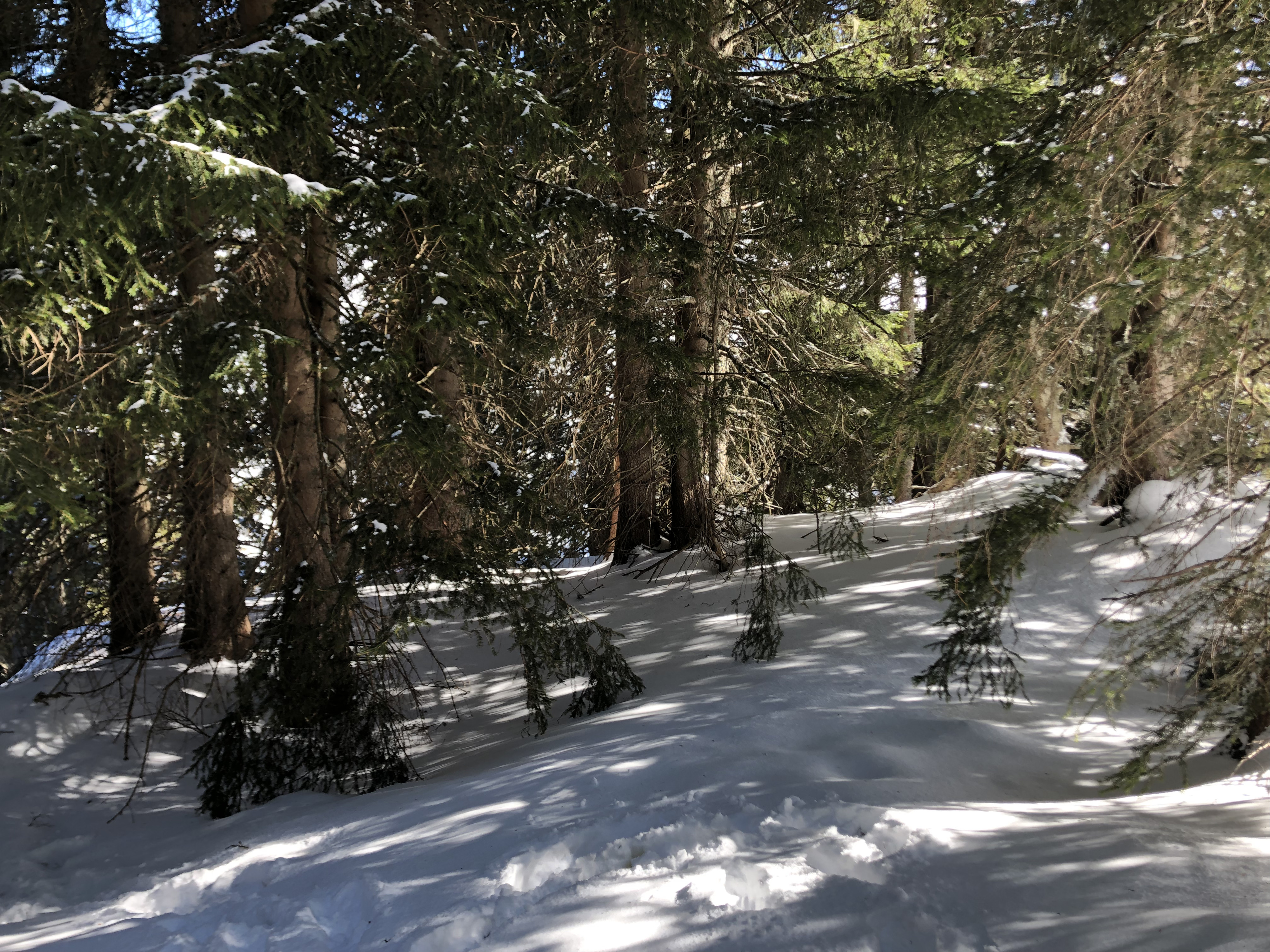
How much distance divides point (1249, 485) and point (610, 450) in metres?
6.76

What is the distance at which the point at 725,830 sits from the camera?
14.1 feet

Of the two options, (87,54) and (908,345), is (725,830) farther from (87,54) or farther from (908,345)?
(908,345)

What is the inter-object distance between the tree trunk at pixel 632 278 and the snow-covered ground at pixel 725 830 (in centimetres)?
254

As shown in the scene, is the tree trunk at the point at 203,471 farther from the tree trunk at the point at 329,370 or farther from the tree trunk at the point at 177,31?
the tree trunk at the point at 329,370

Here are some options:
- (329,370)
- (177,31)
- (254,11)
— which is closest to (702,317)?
(329,370)

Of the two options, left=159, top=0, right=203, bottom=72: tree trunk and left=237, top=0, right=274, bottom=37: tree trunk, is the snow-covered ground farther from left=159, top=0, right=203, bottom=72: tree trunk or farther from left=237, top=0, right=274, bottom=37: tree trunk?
left=237, top=0, right=274, bottom=37: tree trunk

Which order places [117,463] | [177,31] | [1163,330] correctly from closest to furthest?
1. [1163,330]
2. [177,31]
3. [117,463]

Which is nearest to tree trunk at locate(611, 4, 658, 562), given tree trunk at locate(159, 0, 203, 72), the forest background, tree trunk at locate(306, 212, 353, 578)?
the forest background

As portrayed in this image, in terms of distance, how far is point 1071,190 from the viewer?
4.44 metres

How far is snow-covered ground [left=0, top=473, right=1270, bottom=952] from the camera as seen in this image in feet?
11.7

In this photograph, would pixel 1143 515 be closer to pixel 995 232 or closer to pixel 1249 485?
pixel 1249 485

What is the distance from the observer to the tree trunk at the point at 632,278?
307 inches

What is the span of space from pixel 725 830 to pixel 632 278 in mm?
6190

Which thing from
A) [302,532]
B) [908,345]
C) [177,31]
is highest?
[177,31]
